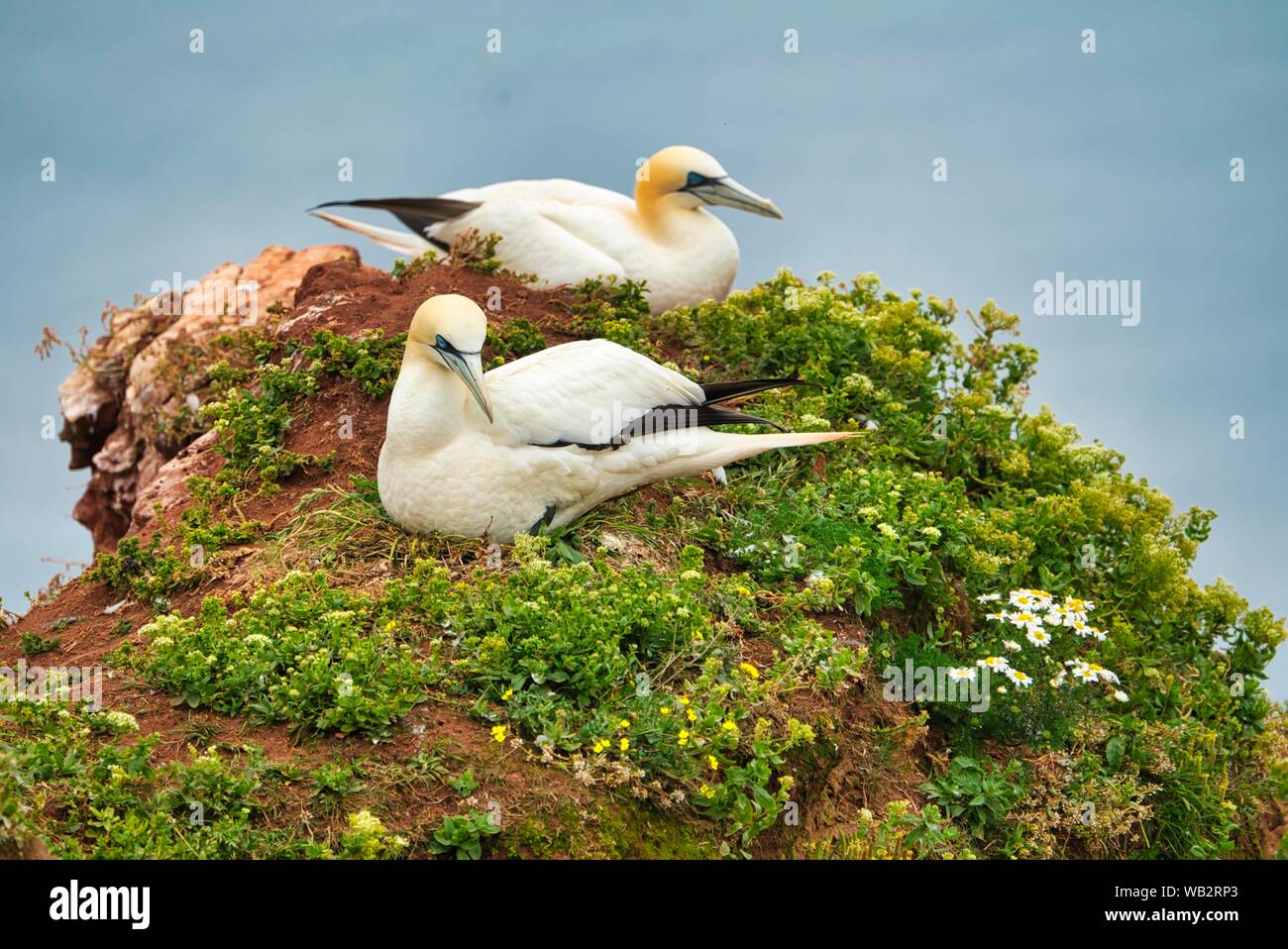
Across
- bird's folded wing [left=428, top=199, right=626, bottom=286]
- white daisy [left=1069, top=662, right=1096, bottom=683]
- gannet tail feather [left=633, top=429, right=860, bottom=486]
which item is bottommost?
white daisy [left=1069, top=662, right=1096, bottom=683]

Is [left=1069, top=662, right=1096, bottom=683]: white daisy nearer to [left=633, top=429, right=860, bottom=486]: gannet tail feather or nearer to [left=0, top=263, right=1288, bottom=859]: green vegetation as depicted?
[left=0, top=263, right=1288, bottom=859]: green vegetation

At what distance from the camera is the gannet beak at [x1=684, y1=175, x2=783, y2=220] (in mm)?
12062

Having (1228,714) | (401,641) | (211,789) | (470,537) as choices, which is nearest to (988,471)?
(1228,714)

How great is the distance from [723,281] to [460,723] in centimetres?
649

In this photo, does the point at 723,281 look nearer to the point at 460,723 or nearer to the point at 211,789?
the point at 460,723

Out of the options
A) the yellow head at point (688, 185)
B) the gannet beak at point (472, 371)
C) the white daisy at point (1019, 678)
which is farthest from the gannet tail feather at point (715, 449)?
the yellow head at point (688, 185)

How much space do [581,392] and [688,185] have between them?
4.42 metres

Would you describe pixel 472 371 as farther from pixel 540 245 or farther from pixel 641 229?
pixel 641 229

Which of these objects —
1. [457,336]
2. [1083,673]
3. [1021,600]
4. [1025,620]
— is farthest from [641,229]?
[1083,673]

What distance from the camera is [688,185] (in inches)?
475

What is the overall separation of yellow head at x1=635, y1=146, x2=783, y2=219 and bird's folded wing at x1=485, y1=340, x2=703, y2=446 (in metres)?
3.73

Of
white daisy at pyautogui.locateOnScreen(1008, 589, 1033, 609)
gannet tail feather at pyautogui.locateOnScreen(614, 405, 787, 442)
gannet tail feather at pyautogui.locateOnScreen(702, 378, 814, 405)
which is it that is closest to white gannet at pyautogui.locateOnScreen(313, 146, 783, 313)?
gannet tail feather at pyautogui.locateOnScreen(702, 378, 814, 405)

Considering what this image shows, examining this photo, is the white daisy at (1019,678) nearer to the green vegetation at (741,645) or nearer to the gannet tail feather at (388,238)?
the green vegetation at (741,645)

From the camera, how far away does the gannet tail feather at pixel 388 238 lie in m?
12.7
